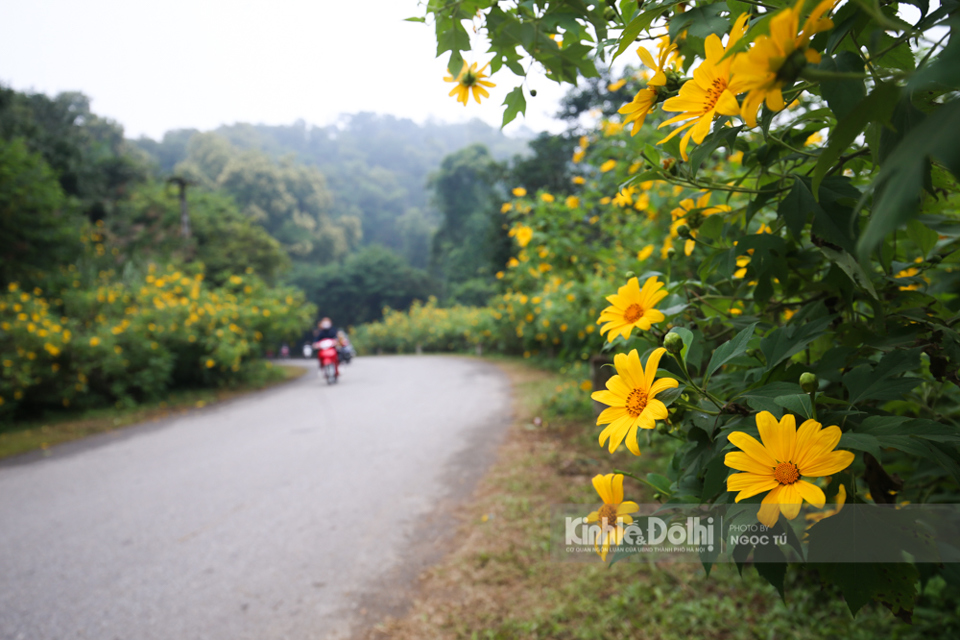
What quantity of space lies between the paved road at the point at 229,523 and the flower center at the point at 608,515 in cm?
170

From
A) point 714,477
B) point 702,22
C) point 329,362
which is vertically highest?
point 702,22

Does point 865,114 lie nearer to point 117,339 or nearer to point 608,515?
point 608,515

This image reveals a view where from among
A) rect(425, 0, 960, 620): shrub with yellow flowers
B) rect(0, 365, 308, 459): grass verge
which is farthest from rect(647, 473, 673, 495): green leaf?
rect(0, 365, 308, 459): grass verge

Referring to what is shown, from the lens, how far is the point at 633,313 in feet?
2.26

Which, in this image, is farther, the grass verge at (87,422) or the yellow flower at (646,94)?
the grass verge at (87,422)

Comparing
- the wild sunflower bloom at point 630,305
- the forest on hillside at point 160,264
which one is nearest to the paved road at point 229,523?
the forest on hillside at point 160,264

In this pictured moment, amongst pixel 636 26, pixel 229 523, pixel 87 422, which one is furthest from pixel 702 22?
pixel 87 422

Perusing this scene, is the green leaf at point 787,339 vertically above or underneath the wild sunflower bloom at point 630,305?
underneath

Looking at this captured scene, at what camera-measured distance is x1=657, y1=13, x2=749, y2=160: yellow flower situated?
44 centimetres

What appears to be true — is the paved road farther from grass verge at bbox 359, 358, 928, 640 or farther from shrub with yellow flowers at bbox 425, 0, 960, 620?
shrub with yellow flowers at bbox 425, 0, 960, 620

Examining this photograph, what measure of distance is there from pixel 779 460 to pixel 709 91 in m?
0.36

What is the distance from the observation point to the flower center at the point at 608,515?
621mm

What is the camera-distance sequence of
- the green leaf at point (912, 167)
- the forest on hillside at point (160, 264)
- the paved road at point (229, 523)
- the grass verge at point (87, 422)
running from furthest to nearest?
the forest on hillside at point (160, 264), the grass verge at point (87, 422), the paved road at point (229, 523), the green leaf at point (912, 167)

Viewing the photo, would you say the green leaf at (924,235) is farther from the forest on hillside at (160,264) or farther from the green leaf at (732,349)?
the forest on hillside at (160,264)
